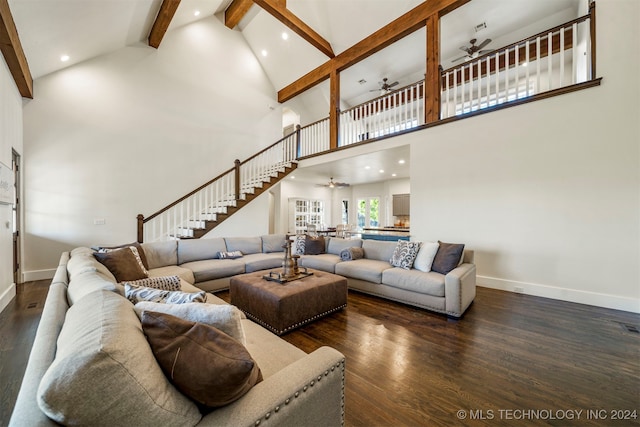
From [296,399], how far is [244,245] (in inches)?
162

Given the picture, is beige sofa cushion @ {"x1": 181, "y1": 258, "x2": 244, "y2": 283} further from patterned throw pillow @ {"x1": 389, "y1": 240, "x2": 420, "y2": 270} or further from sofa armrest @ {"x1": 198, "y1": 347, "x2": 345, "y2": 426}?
sofa armrest @ {"x1": 198, "y1": 347, "x2": 345, "y2": 426}

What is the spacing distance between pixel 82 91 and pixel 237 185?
348cm

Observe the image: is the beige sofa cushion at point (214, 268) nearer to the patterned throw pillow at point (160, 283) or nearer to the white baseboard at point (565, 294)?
the patterned throw pillow at point (160, 283)

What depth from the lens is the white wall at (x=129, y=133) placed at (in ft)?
15.7

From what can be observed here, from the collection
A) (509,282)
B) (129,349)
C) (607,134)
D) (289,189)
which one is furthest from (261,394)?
(289,189)

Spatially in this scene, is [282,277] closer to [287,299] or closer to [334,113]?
[287,299]

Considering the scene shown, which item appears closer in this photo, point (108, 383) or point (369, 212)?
point (108, 383)

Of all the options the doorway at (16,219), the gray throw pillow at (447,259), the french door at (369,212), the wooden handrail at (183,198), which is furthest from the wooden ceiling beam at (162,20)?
the french door at (369,212)

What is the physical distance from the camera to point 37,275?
4648 mm

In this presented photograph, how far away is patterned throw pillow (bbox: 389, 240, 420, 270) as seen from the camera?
365cm

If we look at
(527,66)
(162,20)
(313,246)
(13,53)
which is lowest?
(313,246)

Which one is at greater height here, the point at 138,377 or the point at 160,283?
the point at 138,377

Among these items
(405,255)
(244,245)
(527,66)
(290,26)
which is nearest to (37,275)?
(244,245)

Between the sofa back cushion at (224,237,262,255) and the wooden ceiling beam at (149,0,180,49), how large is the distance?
4506 mm
